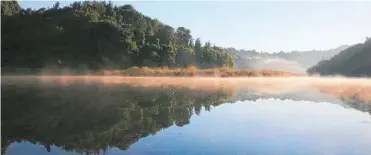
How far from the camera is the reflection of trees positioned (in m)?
8.87

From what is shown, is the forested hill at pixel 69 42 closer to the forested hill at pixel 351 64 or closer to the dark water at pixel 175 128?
the dark water at pixel 175 128

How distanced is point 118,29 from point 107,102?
148 ft

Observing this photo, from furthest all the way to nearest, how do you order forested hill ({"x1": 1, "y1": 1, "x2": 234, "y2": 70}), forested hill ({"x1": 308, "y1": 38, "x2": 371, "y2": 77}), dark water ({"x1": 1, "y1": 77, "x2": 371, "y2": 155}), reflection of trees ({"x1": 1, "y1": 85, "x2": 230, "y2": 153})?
forested hill ({"x1": 308, "y1": 38, "x2": 371, "y2": 77}) < forested hill ({"x1": 1, "y1": 1, "x2": 234, "y2": 70}) < reflection of trees ({"x1": 1, "y1": 85, "x2": 230, "y2": 153}) < dark water ({"x1": 1, "y1": 77, "x2": 371, "y2": 155})

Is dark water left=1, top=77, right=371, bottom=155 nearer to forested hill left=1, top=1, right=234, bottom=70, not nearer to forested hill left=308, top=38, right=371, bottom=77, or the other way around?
forested hill left=1, top=1, right=234, bottom=70

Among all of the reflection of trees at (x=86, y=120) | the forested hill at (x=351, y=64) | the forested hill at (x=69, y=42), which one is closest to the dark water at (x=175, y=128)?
the reflection of trees at (x=86, y=120)

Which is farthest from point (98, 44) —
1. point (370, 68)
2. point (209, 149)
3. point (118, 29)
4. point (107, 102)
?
point (370, 68)

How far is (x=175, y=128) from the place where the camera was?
1080cm

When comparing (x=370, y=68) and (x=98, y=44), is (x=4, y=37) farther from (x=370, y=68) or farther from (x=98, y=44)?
(x=370, y=68)

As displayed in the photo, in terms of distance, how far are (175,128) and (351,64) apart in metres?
116

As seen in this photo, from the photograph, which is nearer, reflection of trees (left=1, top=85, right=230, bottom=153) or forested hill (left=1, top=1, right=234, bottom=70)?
reflection of trees (left=1, top=85, right=230, bottom=153)

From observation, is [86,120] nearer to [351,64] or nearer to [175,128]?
[175,128]

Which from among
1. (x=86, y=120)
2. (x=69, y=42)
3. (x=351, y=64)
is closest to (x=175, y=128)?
(x=86, y=120)

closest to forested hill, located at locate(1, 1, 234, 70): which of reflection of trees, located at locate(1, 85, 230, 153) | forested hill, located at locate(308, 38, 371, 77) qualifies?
reflection of trees, located at locate(1, 85, 230, 153)

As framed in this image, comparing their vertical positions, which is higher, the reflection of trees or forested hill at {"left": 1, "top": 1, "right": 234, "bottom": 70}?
forested hill at {"left": 1, "top": 1, "right": 234, "bottom": 70}
